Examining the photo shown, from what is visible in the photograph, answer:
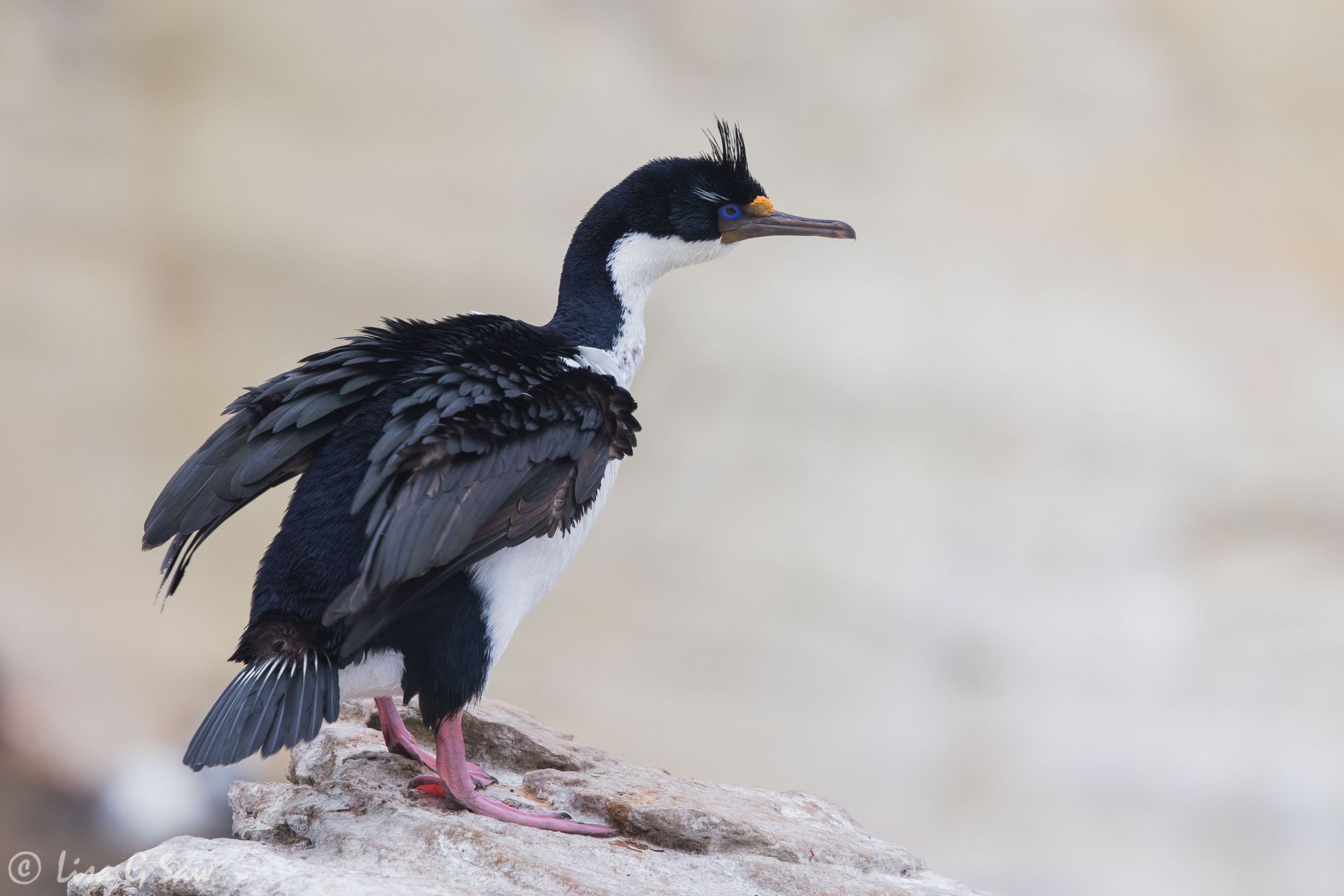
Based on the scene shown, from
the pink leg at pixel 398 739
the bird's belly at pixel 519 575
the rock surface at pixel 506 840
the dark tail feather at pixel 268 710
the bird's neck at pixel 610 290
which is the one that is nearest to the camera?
the dark tail feather at pixel 268 710

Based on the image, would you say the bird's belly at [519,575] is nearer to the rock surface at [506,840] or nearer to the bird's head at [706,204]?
the rock surface at [506,840]

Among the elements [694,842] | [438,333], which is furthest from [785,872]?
[438,333]

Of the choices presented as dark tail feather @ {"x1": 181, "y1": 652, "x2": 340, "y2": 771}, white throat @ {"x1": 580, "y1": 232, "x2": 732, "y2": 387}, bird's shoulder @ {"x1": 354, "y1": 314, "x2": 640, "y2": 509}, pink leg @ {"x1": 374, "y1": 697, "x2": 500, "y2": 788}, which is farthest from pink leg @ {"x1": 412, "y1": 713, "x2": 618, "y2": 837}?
white throat @ {"x1": 580, "y1": 232, "x2": 732, "y2": 387}

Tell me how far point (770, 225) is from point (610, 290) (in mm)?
666

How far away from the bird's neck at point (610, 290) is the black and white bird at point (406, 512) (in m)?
0.11

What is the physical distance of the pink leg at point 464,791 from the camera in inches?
126

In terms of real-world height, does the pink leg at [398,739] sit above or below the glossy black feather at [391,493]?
below

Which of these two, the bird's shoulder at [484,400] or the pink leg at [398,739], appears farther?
the pink leg at [398,739]

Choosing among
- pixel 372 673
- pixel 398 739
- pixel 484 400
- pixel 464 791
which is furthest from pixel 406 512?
pixel 398 739

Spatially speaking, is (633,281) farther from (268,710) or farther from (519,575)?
(268,710)

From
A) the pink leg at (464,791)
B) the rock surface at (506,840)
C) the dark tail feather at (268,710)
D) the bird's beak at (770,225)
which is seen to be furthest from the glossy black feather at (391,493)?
the bird's beak at (770,225)

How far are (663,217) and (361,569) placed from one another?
5.44 feet

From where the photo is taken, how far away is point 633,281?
3.88 m

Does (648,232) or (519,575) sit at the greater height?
(648,232)
